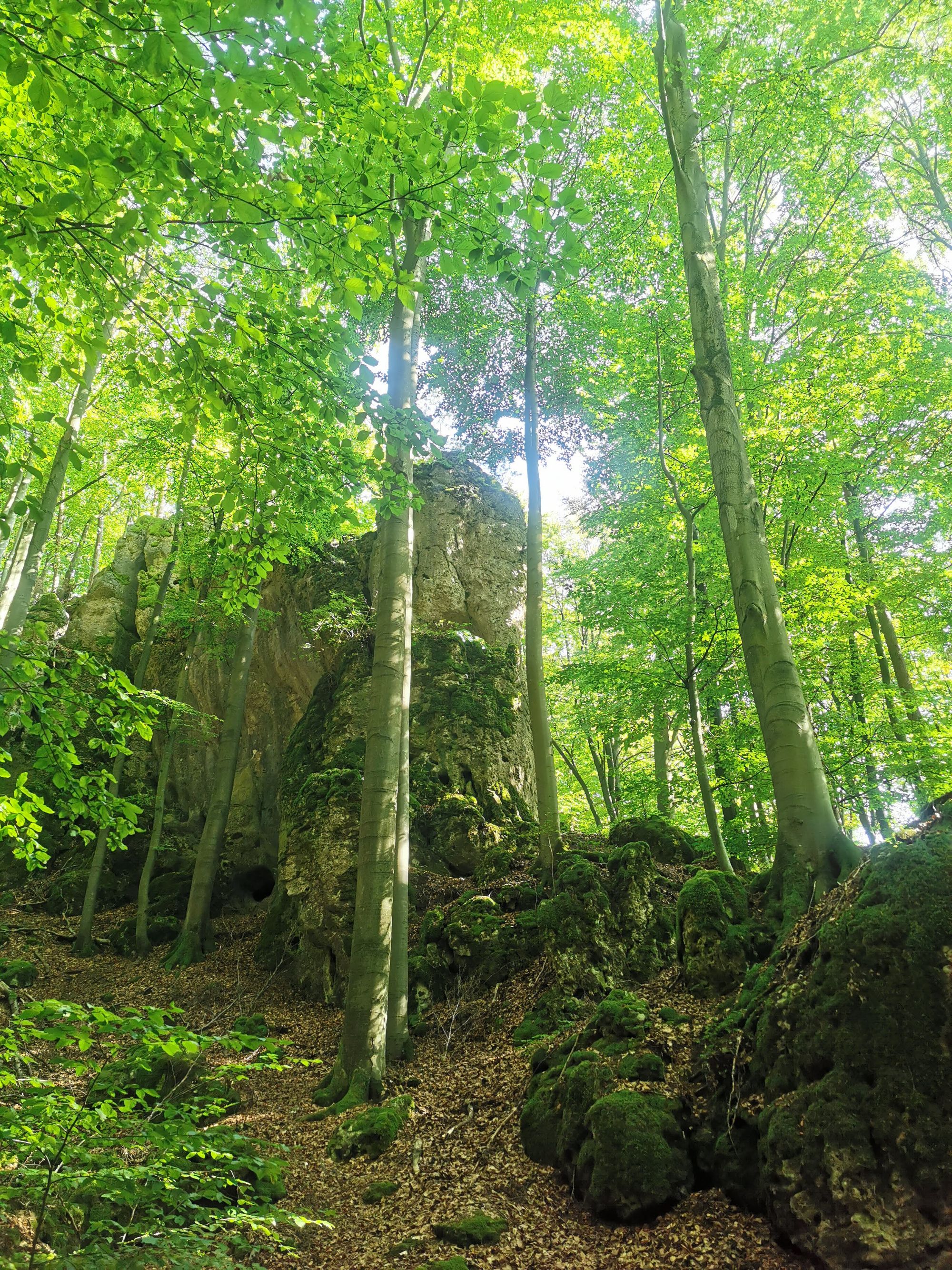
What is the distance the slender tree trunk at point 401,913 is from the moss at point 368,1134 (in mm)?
1258

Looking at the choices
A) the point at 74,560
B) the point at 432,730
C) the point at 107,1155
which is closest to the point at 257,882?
the point at 432,730

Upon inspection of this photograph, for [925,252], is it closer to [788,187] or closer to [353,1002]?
[788,187]

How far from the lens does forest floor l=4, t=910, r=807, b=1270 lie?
12.5 ft

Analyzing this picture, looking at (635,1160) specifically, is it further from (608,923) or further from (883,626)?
(883,626)

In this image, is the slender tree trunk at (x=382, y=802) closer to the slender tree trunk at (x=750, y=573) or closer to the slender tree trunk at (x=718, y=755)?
the slender tree trunk at (x=750, y=573)

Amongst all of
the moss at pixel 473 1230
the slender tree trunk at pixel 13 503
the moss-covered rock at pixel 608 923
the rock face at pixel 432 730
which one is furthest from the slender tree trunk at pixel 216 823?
the moss at pixel 473 1230

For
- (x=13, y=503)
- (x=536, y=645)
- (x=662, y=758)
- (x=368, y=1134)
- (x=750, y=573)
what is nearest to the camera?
(x=368, y=1134)

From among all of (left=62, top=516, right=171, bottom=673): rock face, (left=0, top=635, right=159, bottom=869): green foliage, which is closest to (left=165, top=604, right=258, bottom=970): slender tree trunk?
(left=62, top=516, right=171, bottom=673): rock face

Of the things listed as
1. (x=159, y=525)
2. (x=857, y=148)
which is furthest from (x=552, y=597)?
(x=857, y=148)

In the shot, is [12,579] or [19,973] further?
[19,973]

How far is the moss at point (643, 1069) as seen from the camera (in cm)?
486

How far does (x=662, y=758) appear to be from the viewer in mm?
16125

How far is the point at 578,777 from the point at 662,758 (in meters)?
5.27

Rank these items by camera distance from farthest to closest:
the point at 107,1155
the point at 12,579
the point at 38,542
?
1. the point at 12,579
2. the point at 38,542
3. the point at 107,1155
